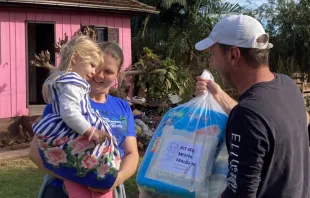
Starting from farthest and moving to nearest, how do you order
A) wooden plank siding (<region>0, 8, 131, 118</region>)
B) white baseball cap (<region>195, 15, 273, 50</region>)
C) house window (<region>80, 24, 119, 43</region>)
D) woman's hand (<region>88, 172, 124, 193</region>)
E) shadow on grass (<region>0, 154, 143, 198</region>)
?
house window (<region>80, 24, 119, 43</region>) < wooden plank siding (<region>0, 8, 131, 118</region>) < shadow on grass (<region>0, 154, 143, 198</region>) < woman's hand (<region>88, 172, 124, 193</region>) < white baseball cap (<region>195, 15, 273, 50</region>)

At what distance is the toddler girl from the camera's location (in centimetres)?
291

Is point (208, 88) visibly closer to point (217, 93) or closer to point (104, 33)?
point (217, 93)

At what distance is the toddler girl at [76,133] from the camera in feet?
9.56

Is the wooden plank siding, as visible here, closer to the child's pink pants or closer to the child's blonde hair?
the child's blonde hair

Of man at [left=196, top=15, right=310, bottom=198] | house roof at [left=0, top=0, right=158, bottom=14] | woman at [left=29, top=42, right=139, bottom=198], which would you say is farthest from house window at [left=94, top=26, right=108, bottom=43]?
man at [left=196, top=15, right=310, bottom=198]

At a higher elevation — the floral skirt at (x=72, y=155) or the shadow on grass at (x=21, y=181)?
the floral skirt at (x=72, y=155)

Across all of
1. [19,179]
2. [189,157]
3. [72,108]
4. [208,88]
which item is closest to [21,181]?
[19,179]

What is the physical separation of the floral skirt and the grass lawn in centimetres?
411

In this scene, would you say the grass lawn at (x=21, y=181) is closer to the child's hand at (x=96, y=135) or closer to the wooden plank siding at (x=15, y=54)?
the wooden plank siding at (x=15, y=54)

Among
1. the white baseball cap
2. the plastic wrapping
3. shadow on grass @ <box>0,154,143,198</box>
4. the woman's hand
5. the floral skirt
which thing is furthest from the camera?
shadow on grass @ <box>0,154,143,198</box>

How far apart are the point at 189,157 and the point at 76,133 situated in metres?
0.68

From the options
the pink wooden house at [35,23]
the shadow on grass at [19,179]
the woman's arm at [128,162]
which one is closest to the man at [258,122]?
the woman's arm at [128,162]

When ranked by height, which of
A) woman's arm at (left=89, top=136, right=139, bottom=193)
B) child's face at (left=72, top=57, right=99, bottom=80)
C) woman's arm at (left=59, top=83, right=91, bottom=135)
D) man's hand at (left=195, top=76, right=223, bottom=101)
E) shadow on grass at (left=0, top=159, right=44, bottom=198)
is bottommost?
shadow on grass at (left=0, top=159, right=44, bottom=198)

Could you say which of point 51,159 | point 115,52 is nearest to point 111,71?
point 115,52
